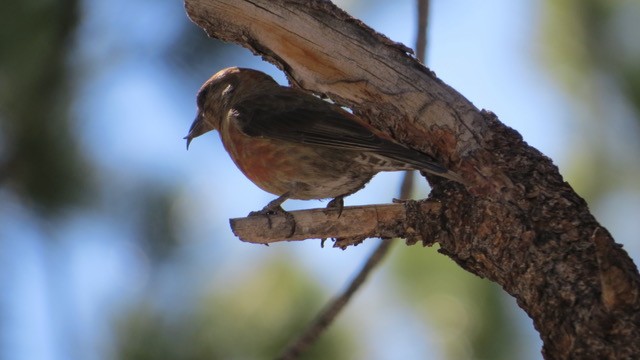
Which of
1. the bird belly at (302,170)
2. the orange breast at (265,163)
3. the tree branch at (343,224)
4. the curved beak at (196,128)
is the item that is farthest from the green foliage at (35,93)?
the tree branch at (343,224)

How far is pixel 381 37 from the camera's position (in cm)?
345

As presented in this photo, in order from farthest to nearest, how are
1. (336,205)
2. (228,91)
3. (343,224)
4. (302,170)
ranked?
(228,91)
(302,170)
(336,205)
(343,224)

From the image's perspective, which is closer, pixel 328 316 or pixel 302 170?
pixel 328 316

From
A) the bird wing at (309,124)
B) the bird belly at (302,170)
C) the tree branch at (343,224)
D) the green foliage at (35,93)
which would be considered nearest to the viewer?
the tree branch at (343,224)

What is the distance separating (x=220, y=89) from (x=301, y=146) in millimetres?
810

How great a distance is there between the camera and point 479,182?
3.12 m

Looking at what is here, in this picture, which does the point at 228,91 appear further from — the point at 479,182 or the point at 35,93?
the point at 479,182

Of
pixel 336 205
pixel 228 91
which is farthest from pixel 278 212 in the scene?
pixel 228 91

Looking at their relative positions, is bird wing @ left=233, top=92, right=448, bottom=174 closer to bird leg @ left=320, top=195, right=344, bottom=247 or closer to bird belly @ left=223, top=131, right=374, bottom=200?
bird belly @ left=223, top=131, right=374, bottom=200

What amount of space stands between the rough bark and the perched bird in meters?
0.18

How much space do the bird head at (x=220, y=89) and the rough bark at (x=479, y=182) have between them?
2.75 feet

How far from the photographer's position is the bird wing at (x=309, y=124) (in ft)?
12.0

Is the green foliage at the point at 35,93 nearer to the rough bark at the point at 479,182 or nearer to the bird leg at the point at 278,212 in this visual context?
the rough bark at the point at 479,182

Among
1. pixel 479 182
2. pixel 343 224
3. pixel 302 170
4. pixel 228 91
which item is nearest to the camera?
pixel 479 182
